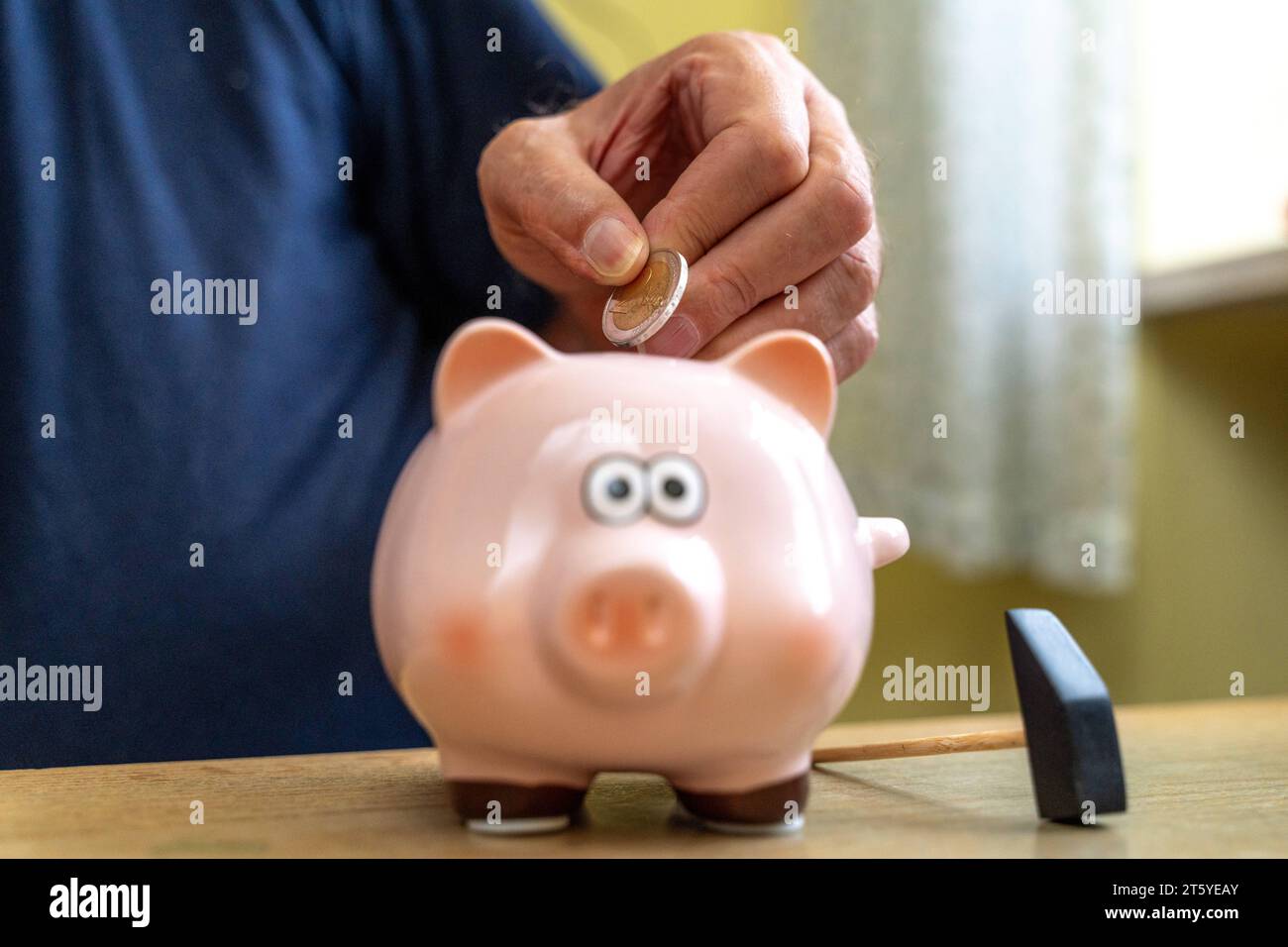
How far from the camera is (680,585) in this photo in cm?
47

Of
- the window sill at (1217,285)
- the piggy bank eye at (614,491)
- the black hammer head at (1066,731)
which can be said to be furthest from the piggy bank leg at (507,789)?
the window sill at (1217,285)

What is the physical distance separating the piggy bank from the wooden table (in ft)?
0.11

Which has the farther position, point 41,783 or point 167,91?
point 167,91

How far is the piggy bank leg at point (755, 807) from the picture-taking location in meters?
0.55

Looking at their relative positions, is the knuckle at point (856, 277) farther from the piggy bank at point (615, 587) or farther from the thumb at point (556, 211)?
the piggy bank at point (615, 587)

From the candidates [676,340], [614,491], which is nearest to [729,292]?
[676,340]

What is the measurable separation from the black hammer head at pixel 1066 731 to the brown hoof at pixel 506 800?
24 cm

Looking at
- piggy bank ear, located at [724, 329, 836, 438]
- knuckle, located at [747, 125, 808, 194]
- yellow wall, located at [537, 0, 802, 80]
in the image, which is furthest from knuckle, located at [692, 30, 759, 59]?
yellow wall, located at [537, 0, 802, 80]

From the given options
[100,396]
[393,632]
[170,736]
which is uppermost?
[100,396]

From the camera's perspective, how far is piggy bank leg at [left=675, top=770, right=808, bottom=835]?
21.7 inches

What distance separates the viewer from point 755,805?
0.55m
